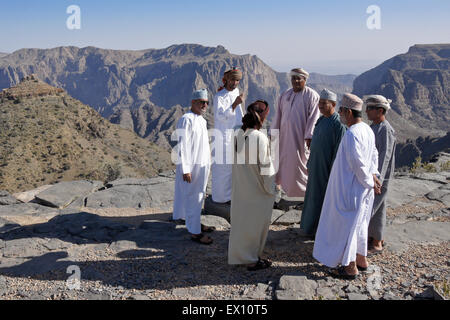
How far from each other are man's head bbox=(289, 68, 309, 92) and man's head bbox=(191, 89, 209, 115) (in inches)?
52.4

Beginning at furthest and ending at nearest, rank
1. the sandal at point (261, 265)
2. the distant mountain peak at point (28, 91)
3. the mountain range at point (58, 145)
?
1. the distant mountain peak at point (28, 91)
2. the mountain range at point (58, 145)
3. the sandal at point (261, 265)

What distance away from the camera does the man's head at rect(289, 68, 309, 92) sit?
5.11 meters

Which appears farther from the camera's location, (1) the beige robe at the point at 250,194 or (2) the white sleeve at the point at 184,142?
(2) the white sleeve at the point at 184,142

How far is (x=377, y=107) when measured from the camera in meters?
3.95

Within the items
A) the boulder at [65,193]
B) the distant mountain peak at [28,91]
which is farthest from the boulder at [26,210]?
the distant mountain peak at [28,91]

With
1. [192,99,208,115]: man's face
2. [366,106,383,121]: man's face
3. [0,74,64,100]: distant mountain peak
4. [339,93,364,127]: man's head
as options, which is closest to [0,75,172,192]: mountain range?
[0,74,64,100]: distant mountain peak

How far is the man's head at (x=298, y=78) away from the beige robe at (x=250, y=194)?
5.86 ft

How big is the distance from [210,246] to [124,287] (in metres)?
1.40

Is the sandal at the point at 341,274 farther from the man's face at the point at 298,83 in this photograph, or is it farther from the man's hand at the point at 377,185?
the man's face at the point at 298,83

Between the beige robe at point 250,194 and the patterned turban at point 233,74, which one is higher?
the patterned turban at point 233,74

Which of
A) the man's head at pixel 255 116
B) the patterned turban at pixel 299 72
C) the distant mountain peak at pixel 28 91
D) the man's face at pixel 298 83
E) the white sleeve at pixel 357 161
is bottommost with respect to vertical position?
the white sleeve at pixel 357 161

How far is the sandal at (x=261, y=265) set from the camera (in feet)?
13.2

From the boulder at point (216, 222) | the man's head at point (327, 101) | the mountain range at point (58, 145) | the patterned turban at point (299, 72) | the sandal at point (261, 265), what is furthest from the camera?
the mountain range at point (58, 145)

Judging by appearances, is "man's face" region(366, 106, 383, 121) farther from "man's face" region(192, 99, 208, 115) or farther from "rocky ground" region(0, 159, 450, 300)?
"man's face" region(192, 99, 208, 115)
